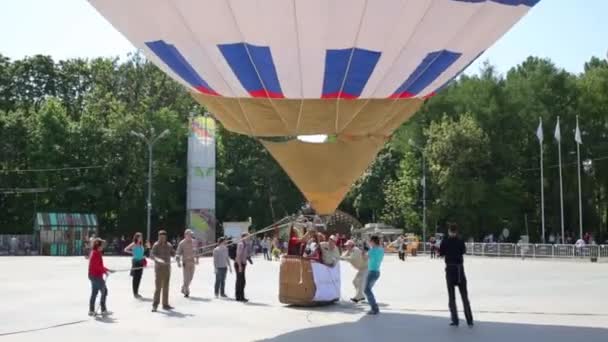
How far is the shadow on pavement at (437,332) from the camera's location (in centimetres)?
998

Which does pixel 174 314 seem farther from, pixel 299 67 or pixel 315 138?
pixel 299 67

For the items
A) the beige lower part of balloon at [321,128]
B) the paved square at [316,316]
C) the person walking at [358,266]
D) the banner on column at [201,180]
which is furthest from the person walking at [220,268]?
the banner on column at [201,180]

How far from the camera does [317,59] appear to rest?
1086 cm

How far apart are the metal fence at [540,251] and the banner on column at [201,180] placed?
49.0 feet

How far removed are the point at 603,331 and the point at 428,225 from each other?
44.8 m

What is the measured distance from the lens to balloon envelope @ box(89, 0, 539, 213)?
10.4 meters

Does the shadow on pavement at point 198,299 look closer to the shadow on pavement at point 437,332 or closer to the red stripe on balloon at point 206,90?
the shadow on pavement at point 437,332

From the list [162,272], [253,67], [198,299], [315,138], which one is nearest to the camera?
[253,67]

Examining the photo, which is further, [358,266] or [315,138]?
[358,266]

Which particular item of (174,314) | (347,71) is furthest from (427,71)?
(174,314)

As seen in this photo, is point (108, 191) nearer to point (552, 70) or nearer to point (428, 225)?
point (428, 225)

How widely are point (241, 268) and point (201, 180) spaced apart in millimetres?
32317

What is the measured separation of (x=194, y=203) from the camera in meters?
47.4

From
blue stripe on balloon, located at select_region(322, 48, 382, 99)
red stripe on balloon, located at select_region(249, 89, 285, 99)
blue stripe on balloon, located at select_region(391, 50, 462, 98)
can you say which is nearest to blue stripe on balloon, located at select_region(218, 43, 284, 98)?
red stripe on balloon, located at select_region(249, 89, 285, 99)
